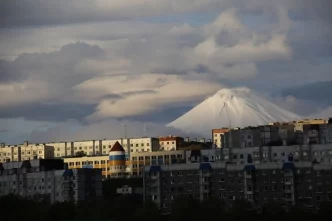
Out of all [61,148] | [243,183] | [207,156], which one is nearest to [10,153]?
[61,148]

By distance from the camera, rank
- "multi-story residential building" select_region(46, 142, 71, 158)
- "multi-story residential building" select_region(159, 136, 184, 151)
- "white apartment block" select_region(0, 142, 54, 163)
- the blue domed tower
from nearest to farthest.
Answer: the blue domed tower
"multi-story residential building" select_region(159, 136, 184, 151)
"white apartment block" select_region(0, 142, 54, 163)
"multi-story residential building" select_region(46, 142, 71, 158)

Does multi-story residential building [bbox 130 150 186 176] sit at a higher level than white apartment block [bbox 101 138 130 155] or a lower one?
→ lower

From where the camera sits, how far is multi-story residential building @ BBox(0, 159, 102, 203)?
102188 mm

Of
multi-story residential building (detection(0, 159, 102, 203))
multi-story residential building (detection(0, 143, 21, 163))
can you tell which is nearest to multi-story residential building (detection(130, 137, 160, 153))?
multi-story residential building (detection(0, 143, 21, 163))

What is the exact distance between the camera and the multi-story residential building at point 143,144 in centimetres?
15340

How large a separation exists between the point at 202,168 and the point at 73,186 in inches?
611

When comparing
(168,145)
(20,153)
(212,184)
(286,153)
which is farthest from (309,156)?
(20,153)

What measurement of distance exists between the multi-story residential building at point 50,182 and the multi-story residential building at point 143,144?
4275cm

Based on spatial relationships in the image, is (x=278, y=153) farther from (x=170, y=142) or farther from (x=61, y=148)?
(x=61, y=148)

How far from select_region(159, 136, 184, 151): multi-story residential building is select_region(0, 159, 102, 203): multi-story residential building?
3893 cm

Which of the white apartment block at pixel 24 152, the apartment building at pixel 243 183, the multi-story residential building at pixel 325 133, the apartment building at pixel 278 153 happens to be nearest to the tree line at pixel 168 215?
the apartment building at pixel 243 183

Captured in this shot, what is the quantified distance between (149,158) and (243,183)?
43169 mm

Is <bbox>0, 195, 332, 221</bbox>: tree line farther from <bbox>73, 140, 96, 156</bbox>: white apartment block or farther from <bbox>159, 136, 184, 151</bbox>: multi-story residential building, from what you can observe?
<bbox>73, 140, 96, 156</bbox>: white apartment block

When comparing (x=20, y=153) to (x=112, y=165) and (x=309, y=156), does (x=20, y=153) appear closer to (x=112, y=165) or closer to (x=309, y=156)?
(x=112, y=165)
